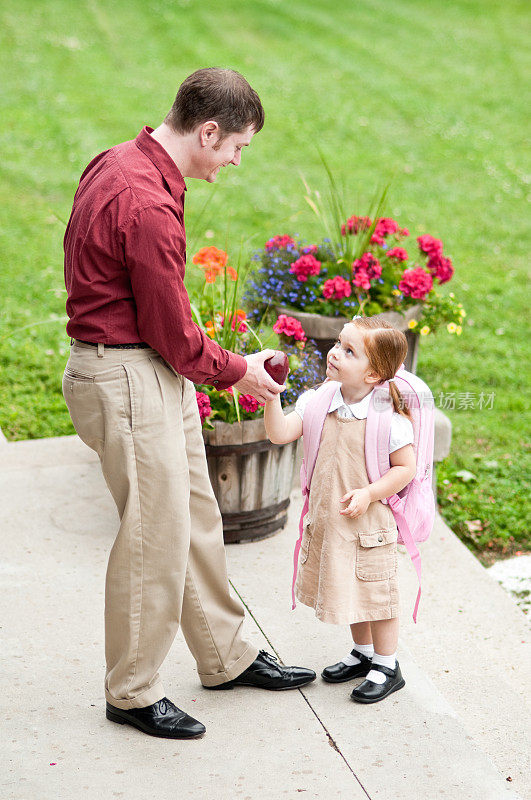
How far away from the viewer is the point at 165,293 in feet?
8.28

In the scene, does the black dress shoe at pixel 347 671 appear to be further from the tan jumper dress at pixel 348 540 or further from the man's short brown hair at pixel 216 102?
the man's short brown hair at pixel 216 102

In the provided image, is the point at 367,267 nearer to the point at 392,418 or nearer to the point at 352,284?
the point at 352,284

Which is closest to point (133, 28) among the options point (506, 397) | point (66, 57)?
point (66, 57)

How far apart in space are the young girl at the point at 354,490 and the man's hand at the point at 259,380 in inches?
2.8

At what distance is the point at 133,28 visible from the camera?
12.7 metres

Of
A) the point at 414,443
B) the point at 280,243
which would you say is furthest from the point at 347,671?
the point at 280,243

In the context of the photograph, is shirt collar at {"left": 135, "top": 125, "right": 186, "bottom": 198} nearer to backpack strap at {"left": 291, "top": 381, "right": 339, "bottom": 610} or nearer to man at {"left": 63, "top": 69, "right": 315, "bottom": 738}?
man at {"left": 63, "top": 69, "right": 315, "bottom": 738}

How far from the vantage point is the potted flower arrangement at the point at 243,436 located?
156 inches

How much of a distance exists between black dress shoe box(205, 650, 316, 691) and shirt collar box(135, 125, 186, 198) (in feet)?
5.21

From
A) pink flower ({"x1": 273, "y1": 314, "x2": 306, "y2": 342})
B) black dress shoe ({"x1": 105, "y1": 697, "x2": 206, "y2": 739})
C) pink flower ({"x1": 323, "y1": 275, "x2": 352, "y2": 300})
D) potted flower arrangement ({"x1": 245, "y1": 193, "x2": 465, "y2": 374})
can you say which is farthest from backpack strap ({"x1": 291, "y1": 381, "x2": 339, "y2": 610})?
pink flower ({"x1": 323, "y1": 275, "x2": 352, "y2": 300})

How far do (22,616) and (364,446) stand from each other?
1514 millimetres

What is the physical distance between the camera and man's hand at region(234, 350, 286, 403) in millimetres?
2854

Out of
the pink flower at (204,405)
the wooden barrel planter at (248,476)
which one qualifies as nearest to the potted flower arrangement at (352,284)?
the wooden barrel planter at (248,476)

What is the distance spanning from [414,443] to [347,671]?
2.79 ft
